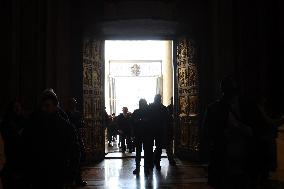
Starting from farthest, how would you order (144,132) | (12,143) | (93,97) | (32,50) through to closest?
1. (93,97)
2. (32,50)
3. (144,132)
4. (12,143)

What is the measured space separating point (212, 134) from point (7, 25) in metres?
6.41

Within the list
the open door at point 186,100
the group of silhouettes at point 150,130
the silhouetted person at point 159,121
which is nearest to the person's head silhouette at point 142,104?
the group of silhouettes at point 150,130

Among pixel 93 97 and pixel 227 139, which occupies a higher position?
pixel 93 97

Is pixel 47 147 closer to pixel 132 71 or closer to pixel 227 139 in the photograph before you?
pixel 227 139

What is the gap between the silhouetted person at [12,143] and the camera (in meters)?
5.22

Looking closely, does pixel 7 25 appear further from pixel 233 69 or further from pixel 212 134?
pixel 212 134

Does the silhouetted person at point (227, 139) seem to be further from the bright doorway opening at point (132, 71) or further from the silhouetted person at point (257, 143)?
the bright doorway opening at point (132, 71)

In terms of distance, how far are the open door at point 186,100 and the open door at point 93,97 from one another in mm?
2030

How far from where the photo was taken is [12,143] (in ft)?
19.3

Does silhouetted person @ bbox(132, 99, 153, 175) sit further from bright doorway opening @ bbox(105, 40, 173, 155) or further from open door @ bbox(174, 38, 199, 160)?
bright doorway opening @ bbox(105, 40, 173, 155)

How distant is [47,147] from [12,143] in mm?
1867

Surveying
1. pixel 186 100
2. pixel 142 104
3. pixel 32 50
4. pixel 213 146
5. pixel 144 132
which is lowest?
pixel 144 132

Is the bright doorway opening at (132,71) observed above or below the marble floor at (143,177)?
above

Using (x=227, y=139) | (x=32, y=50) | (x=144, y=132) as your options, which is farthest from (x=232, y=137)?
(x=32, y=50)
